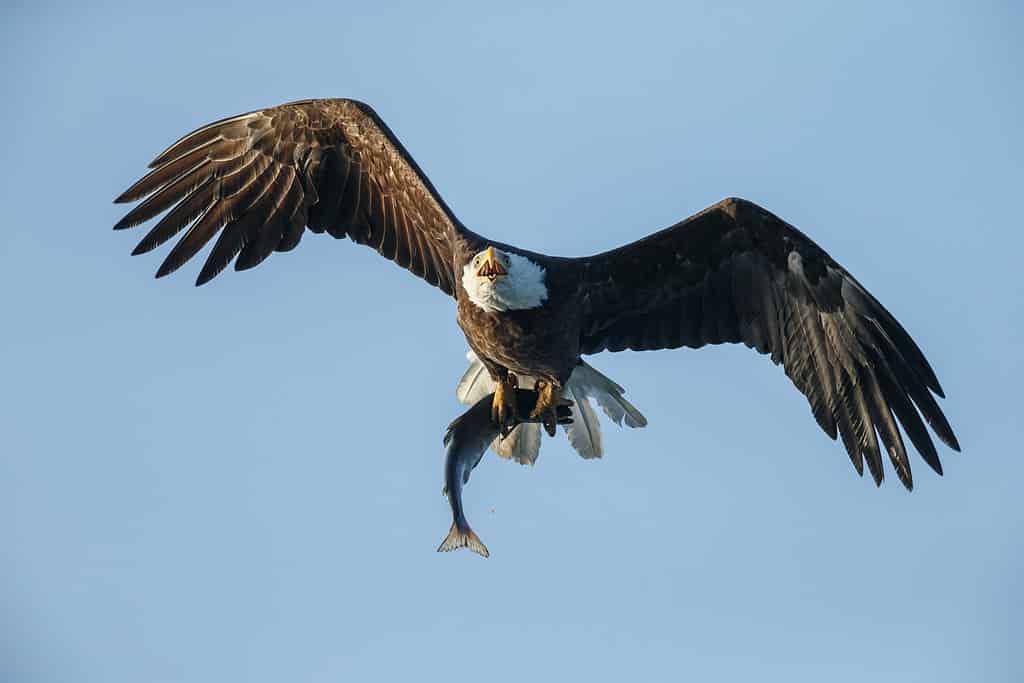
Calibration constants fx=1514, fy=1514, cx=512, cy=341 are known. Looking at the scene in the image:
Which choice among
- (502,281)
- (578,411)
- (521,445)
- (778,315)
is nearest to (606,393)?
(578,411)

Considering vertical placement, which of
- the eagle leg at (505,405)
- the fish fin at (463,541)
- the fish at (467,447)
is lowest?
the fish fin at (463,541)

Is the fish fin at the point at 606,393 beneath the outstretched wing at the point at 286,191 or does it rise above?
beneath

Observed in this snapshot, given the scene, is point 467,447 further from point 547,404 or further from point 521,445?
point 521,445

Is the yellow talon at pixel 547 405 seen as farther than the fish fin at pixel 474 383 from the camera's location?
No

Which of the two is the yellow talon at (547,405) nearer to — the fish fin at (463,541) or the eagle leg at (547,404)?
the eagle leg at (547,404)

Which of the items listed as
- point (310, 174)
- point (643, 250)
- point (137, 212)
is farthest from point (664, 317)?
point (137, 212)

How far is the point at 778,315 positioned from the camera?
827 centimetres

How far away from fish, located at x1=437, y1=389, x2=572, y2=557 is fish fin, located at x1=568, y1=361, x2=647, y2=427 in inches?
18.1

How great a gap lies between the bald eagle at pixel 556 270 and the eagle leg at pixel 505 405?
0.01 meters

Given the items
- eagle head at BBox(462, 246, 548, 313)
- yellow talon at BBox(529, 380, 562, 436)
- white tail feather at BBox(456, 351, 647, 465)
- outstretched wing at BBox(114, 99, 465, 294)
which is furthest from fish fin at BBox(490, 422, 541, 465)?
eagle head at BBox(462, 246, 548, 313)

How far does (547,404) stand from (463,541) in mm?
1313

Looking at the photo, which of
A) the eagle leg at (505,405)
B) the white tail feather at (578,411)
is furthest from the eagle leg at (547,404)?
the white tail feather at (578,411)

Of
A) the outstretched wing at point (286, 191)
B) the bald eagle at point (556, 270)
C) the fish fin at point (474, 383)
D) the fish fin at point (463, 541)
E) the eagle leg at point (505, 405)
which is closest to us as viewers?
the fish fin at point (463, 541)

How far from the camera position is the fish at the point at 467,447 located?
714 cm
